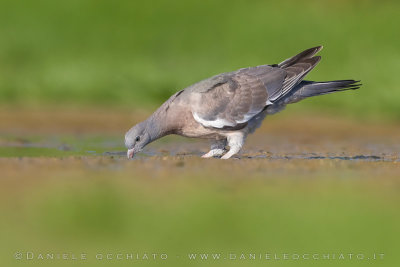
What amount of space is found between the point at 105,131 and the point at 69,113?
4.39ft

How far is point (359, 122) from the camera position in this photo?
42.7 ft

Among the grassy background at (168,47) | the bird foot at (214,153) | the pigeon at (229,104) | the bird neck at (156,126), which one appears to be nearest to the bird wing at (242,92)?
the pigeon at (229,104)

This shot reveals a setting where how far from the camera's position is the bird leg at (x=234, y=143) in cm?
896

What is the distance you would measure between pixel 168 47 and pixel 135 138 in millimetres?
6094

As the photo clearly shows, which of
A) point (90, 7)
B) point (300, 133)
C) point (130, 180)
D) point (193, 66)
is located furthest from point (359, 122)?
point (130, 180)

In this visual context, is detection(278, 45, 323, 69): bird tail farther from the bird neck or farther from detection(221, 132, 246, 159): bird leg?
the bird neck

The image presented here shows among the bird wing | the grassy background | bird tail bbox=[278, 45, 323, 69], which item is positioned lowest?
the bird wing

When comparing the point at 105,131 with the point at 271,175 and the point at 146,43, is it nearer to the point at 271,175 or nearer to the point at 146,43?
the point at 146,43

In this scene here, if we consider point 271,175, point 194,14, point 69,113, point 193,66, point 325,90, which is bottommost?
point 271,175

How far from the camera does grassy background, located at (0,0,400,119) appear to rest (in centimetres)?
1372

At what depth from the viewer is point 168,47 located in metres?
14.6

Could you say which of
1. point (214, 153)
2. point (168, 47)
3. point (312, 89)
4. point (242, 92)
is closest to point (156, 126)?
point (214, 153)

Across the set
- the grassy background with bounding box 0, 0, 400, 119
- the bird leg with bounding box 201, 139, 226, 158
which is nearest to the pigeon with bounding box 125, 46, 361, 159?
the bird leg with bounding box 201, 139, 226, 158

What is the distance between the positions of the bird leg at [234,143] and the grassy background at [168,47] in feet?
15.7
